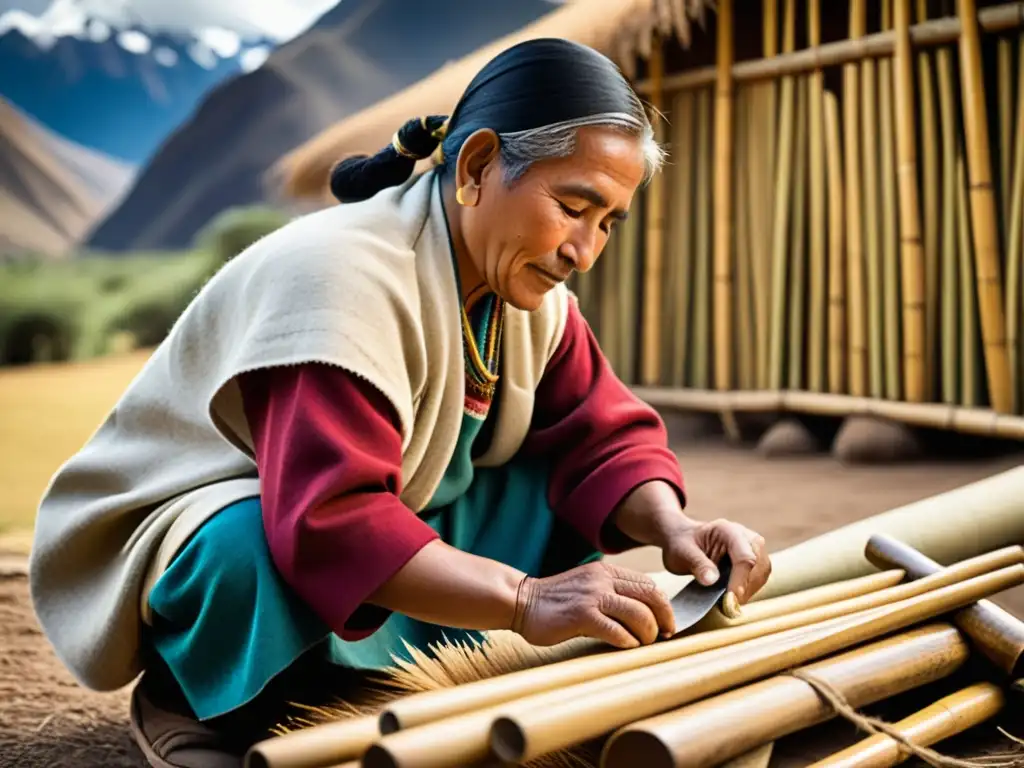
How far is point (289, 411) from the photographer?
146cm

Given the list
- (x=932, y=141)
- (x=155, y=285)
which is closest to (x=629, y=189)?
(x=932, y=141)

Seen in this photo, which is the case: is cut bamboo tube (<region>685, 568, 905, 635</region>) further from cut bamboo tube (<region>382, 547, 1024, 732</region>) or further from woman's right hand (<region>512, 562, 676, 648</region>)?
woman's right hand (<region>512, 562, 676, 648</region>)

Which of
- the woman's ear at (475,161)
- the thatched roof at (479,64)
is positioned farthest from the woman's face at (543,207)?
the thatched roof at (479,64)

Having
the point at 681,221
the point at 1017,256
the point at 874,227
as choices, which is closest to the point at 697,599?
the point at 1017,256

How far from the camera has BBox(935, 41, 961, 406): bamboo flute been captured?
3814 millimetres

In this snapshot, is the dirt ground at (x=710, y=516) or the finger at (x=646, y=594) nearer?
the finger at (x=646, y=594)

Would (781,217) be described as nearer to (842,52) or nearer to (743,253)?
(743,253)

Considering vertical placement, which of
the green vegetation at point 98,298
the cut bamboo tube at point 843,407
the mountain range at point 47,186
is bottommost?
the green vegetation at point 98,298

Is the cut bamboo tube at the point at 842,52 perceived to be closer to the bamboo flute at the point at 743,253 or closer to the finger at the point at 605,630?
the bamboo flute at the point at 743,253

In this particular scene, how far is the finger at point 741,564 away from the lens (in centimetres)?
159

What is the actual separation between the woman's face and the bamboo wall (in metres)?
2.48

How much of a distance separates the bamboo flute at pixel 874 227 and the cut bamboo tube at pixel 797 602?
7.66ft

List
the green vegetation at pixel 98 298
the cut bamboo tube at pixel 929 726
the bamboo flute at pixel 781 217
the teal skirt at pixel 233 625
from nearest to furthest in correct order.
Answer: the cut bamboo tube at pixel 929 726, the teal skirt at pixel 233 625, the bamboo flute at pixel 781 217, the green vegetation at pixel 98 298

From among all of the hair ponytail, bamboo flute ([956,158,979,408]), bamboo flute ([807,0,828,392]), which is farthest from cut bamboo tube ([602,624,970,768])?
bamboo flute ([807,0,828,392])
